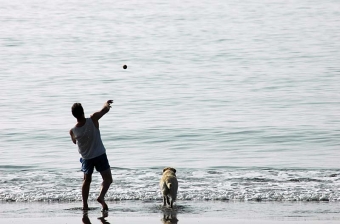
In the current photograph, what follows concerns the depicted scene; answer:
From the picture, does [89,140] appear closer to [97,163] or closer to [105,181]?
[97,163]

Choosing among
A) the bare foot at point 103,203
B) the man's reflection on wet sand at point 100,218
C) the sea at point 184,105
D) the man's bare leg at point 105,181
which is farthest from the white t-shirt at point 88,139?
the sea at point 184,105

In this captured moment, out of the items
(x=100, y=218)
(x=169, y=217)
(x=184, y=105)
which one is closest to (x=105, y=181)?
(x=100, y=218)

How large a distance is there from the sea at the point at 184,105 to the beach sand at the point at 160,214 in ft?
0.26

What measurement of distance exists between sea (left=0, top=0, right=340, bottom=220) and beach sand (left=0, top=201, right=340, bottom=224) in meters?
0.08

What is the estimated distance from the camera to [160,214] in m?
10.5

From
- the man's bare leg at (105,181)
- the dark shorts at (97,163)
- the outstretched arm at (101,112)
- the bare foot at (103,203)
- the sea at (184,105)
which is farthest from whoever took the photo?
the sea at (184,105)

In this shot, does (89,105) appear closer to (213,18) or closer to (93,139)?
(93,139)

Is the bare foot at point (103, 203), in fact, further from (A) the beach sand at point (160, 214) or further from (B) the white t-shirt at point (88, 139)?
(B) the white t-shirt at point (88, 139)

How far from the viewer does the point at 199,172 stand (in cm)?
1480

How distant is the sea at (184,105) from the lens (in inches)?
503

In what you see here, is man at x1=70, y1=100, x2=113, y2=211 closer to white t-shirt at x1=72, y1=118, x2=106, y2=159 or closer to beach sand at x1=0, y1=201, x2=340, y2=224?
white t-shirt at x1=72, y1=118, x2=106, y2=159

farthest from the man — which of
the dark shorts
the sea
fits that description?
the sea

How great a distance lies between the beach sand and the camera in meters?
9.98

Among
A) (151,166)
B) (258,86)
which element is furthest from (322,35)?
(151,166)
